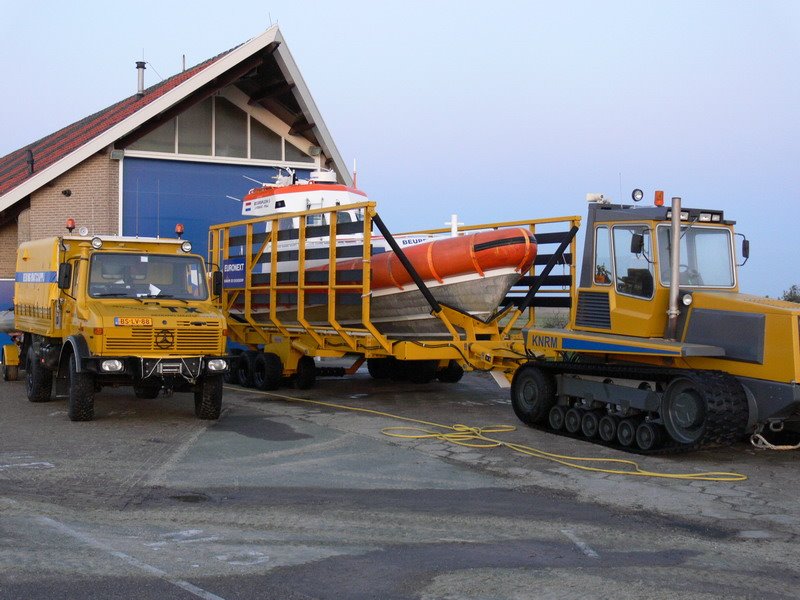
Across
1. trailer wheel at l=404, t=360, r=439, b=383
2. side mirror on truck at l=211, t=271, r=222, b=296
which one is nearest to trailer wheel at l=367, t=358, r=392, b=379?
trailer wheel at l=404, t=360, r=439, b=383

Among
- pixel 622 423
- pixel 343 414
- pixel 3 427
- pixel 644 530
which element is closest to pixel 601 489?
pixel 644 530

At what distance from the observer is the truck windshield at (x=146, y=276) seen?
12.8 m

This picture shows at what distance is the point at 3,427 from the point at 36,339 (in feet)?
10.7

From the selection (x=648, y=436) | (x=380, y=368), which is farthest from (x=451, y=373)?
(x=648, y=436)

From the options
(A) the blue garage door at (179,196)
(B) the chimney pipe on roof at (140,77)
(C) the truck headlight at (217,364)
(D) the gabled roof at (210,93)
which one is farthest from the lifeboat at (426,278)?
(B) the chimney pipe on roof at (140,77)

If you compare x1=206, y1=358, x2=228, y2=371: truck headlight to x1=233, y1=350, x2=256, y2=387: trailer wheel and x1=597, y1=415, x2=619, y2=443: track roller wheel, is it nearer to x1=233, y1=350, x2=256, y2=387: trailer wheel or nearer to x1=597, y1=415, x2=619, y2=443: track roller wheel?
x1=233, y1=350, x2=256, y2=387: trailer wheel

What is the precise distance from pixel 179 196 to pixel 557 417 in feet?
43.4

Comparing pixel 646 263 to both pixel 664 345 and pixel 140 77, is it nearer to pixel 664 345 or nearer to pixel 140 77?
pixel 664 345

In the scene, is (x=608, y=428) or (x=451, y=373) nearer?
(x=608, y=428)

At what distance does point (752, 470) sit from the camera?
9.74 m

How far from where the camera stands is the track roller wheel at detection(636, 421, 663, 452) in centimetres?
1029

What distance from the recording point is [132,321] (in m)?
11.8

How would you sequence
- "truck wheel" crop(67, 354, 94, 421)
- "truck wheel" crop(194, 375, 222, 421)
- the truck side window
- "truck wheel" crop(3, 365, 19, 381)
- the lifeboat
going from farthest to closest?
"truck wheel" crop(3, 365, 19, 381) → the lifeboat → "truck wheel" crop(194, 375, 222, 421) → "truck wheel" crop(67, 354, 94, 421) → the truck side window

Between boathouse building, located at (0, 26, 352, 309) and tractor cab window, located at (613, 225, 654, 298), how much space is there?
11.9 m
